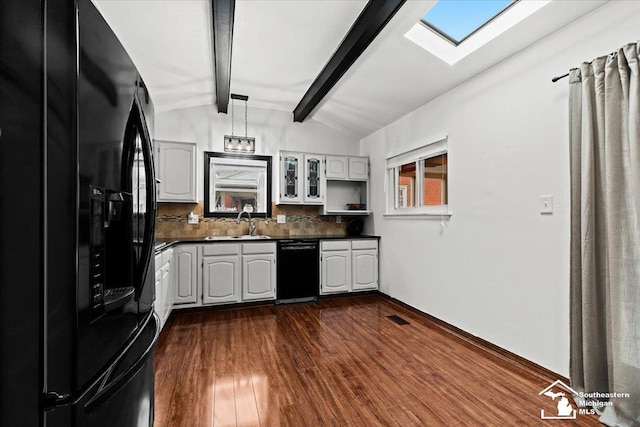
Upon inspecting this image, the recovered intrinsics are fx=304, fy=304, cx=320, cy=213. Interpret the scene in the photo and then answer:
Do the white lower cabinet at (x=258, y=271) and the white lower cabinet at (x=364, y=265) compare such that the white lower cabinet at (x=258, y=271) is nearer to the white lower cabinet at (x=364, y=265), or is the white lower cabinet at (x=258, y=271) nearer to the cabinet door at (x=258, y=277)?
the cabinet door at (x=258, y=277)

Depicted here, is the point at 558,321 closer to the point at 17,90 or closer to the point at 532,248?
the point at 532,248

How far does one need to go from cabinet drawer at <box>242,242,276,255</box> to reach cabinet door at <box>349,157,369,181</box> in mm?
1640

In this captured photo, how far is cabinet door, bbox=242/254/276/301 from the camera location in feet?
12.8

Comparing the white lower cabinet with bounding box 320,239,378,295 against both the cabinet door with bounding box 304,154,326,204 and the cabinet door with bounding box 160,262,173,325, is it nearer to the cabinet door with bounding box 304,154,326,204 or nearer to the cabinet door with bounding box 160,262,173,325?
the cabinet door with bounding box 304,154,326,204

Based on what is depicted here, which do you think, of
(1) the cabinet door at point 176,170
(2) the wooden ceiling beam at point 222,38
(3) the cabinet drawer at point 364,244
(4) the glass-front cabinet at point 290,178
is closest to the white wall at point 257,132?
(4) the glass-front cabinet at point 290,178

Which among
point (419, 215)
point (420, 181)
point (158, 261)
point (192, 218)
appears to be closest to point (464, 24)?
point (420, 181)

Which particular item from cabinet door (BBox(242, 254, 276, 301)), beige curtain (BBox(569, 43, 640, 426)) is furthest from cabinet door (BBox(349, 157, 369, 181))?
beige curtain (BBox(569, 43, 640, 426))

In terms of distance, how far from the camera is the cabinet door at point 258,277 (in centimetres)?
389

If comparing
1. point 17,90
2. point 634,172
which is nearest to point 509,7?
point 634,172

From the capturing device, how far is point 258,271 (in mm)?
3936

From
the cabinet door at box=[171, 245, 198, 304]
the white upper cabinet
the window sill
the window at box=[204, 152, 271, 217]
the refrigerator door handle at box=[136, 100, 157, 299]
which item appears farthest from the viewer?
the white upper cabinet

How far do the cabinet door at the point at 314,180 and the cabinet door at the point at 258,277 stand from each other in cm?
108

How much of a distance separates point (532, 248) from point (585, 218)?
0.51m

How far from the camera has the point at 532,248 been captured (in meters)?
2.30
